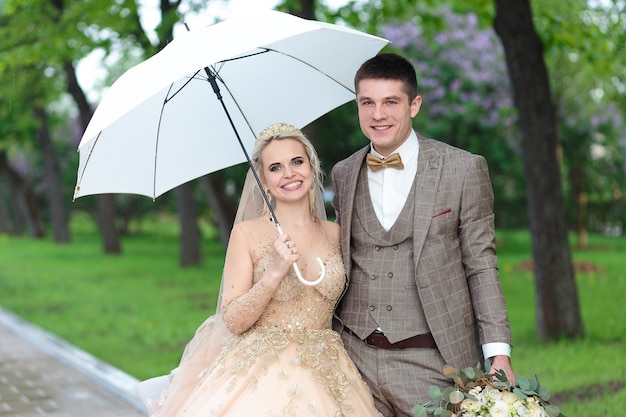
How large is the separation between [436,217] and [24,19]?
540 inches

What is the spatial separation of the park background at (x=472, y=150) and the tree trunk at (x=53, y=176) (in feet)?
0.21

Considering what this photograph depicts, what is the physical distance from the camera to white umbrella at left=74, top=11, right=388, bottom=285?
427 cm

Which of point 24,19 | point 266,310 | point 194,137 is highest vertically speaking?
point 24,19

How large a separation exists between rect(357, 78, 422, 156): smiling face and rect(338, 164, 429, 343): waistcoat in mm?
255

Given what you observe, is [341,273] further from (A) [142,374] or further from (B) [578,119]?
(B) [578,119]

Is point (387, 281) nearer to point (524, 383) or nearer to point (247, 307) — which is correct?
point (247, 307)

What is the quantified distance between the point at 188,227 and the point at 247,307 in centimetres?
1494

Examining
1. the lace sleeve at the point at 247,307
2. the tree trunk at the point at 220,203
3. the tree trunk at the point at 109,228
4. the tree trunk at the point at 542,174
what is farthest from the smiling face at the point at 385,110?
the tree trunk at the point at 109,228

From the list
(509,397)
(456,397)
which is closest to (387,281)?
(456,397)

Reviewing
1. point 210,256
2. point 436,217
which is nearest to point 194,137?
point 436,217

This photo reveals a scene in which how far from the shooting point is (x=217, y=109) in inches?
181

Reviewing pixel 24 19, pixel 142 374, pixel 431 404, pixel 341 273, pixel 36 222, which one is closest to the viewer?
pixel 431 404

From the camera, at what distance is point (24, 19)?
51.3 feet

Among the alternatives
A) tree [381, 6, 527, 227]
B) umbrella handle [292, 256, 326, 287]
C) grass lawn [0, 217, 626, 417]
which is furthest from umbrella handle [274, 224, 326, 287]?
tree [381, 6, 527, 227]
